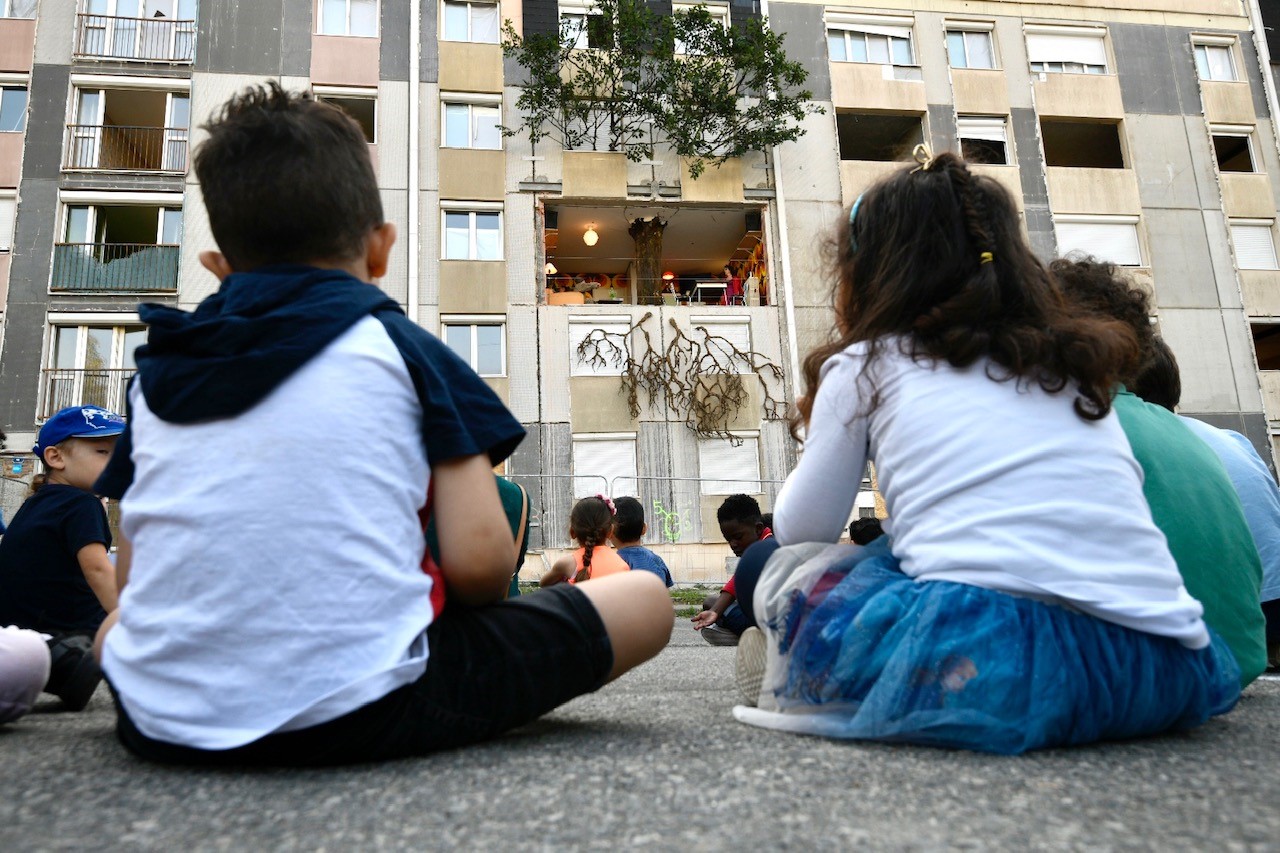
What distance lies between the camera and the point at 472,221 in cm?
1817

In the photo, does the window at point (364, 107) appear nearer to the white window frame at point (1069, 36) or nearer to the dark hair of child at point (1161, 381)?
the white window frame at point (1069, 36)

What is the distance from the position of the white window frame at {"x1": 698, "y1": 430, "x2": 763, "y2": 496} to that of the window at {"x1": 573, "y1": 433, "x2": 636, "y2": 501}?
1.28m

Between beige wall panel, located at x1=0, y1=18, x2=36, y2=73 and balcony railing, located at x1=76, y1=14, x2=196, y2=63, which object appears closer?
beige wall panel, located at x1=0, y1=18, x2=36, y2=73

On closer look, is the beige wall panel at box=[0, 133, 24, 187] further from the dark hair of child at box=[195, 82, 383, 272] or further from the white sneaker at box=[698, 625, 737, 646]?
the dark hair of child at box=[195, 82, 383, 272]

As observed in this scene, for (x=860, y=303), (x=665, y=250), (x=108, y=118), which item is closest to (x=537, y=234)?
(x=665, y=250)

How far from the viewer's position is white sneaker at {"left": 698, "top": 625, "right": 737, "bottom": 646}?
601cm

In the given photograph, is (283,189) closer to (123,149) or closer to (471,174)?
(471,174)

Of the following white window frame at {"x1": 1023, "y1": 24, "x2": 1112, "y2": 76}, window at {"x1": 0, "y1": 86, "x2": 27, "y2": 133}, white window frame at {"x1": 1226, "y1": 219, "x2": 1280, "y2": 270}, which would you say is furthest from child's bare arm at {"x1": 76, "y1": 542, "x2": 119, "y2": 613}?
white window frame at {"x1": 1226, "y1": 219, "x2": 1280, "y2": 270}

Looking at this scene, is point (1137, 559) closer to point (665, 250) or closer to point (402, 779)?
point (402, 779)

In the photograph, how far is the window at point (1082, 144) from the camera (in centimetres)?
2102

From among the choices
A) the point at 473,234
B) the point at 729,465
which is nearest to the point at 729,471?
the point at 729,465

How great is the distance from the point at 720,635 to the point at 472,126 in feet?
49.3

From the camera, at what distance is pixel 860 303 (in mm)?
2150

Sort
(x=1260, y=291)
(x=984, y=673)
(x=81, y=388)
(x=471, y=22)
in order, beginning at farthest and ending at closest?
(x=1260, y=291), (x=471, y=22), (x=81, y=388), (x=984, y=673)
